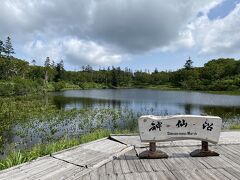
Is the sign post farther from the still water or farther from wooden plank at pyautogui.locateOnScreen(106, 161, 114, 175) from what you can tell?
the still water

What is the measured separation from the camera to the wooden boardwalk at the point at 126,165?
570 centimetres

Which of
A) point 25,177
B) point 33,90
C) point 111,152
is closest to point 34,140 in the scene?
point 111,152

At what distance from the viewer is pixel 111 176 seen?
5.66 m

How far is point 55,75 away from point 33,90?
A: 142ft

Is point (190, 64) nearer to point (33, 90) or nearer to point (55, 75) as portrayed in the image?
point (55, 75)

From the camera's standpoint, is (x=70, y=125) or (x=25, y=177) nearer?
(x=25, y=177)

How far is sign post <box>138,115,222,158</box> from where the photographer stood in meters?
6.98

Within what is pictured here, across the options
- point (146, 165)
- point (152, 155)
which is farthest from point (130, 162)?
point (152, 155)

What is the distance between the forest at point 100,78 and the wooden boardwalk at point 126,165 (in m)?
42.7

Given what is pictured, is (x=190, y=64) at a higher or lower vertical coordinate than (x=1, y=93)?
higher

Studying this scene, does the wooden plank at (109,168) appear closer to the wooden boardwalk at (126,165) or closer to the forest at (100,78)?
the wooden boardwalk at (126,165)

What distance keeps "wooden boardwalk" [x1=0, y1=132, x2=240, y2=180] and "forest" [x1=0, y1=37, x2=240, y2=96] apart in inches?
1680

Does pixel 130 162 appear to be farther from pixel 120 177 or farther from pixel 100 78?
pixel 100 78

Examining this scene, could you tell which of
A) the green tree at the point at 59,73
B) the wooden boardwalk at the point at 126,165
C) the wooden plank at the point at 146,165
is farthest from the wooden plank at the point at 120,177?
the green tree at the point at 59,73
